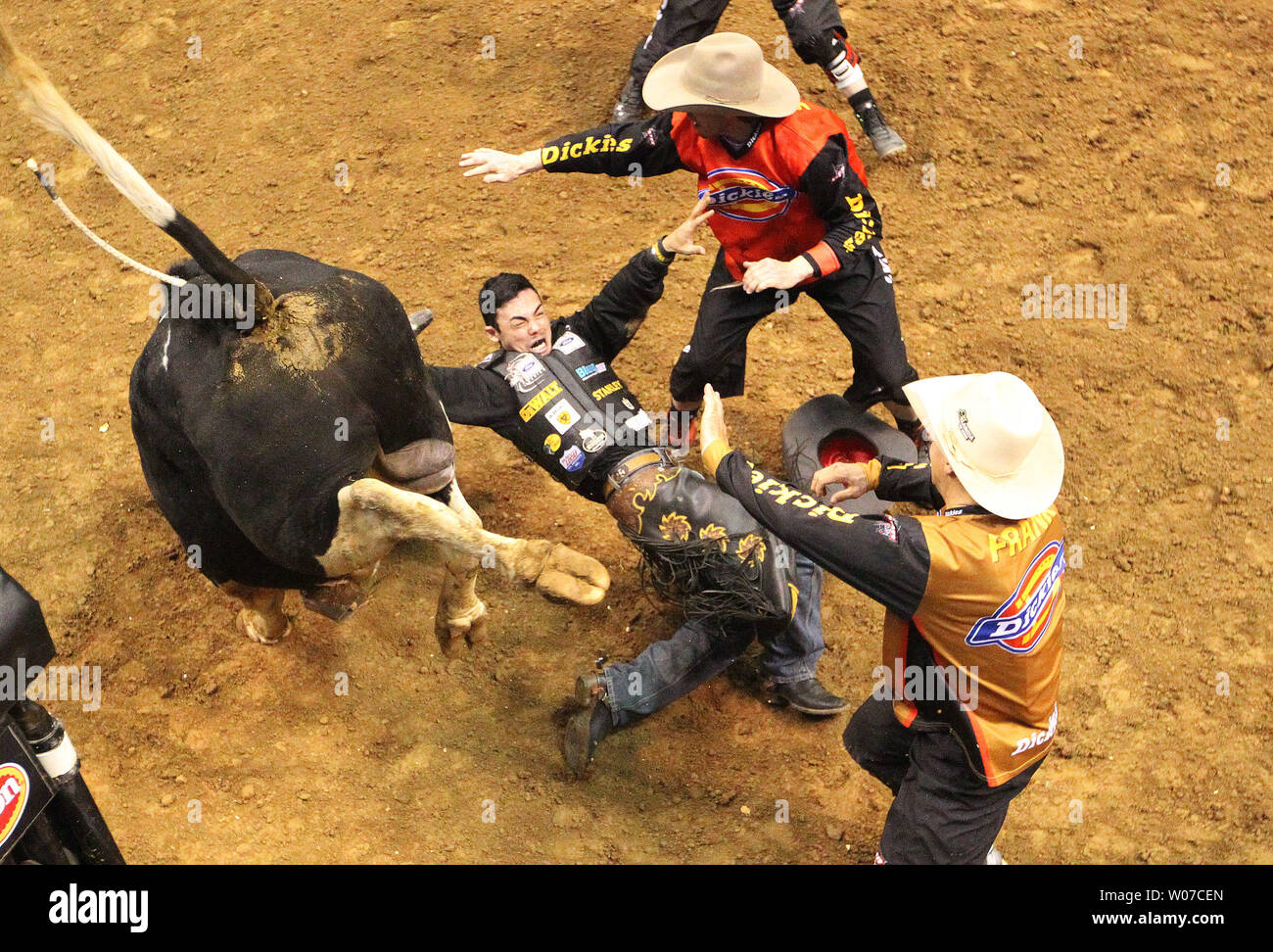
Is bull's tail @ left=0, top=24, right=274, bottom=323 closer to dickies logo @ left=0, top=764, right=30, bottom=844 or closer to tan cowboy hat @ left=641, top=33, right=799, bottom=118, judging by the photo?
dickies logo @ left=0, top=764, right=30, bottom=844

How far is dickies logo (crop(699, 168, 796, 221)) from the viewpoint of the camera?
470 cm

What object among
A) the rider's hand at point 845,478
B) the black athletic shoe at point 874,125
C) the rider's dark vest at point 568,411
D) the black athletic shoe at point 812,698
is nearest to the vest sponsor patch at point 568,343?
the rider's dark vest at point 568,411

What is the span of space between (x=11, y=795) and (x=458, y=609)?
1668mm

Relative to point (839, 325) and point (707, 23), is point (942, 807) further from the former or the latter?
point (707, 23)

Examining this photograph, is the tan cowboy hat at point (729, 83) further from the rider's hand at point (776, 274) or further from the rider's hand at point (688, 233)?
the rider's hand at point (776, 274)

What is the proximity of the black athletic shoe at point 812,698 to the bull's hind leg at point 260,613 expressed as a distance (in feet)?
6.29

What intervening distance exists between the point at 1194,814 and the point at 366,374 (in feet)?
10.6

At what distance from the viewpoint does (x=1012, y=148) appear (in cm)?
681

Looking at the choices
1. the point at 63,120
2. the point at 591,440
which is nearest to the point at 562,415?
the point at 591,440

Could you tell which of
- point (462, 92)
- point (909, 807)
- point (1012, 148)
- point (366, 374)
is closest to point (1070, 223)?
point (1012, 148)

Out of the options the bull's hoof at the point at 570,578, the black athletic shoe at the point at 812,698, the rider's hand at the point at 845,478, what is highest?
the bull's hoof at the point at 570,578

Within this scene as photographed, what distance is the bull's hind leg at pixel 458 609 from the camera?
4.29 metres

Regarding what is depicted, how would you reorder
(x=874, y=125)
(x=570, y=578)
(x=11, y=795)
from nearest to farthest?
1. (x=11, y=795)
2. (x=570, y=578)
3. (x=874, y=125)

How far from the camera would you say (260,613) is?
4789 mm
